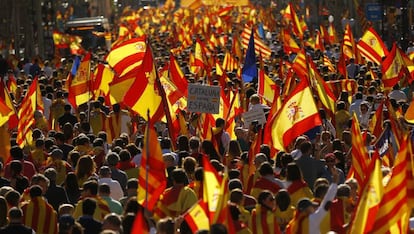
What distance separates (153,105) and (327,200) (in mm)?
7412

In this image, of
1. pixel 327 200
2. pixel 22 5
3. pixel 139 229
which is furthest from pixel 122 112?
pixel 22 5

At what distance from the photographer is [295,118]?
1719cm

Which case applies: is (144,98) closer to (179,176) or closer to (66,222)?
(179,176)

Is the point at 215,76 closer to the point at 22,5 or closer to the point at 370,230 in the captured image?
the point at 370,230

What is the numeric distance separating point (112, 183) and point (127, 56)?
919 cm

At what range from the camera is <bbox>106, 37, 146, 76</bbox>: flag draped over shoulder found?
24.0 meters

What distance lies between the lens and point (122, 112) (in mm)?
22109

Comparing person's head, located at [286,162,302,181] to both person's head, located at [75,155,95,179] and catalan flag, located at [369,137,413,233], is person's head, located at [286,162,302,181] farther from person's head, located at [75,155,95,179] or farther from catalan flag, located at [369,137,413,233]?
person's head, located at [75,155,95,179]

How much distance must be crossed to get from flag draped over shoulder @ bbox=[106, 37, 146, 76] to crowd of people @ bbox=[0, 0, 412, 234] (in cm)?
73

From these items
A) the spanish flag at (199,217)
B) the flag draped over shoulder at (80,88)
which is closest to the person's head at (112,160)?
the spanish flag at (199,217)

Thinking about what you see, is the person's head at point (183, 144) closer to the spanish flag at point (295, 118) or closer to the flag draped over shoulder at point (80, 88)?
the spanish flag at point (295, 118)

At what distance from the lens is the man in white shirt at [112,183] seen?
15.2m

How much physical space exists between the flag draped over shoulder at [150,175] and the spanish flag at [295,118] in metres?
3.54

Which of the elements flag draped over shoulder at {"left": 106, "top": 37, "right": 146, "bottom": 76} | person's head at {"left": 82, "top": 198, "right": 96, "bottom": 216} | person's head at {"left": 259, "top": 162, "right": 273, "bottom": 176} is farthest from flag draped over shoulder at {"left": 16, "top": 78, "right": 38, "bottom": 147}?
person's head at {"left": 82, "top": 198, "right": 96, "bottom": 216}
